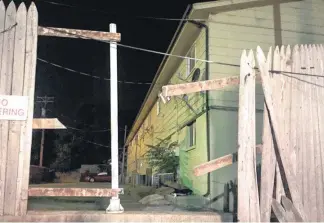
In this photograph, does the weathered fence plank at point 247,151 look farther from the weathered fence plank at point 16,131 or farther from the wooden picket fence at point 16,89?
the weathered fence plank at point 16,131

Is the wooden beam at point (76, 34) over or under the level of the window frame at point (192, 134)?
over

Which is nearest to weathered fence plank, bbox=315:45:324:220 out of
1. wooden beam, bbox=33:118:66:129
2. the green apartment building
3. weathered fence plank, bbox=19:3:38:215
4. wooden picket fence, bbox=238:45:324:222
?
wooden picket fence, bbox=238:45:324:222

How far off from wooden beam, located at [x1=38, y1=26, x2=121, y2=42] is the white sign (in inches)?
43.4

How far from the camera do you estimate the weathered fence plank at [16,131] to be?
5520 millimetres

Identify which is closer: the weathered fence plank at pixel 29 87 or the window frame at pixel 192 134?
the weathered fence plank at pixel 29 87

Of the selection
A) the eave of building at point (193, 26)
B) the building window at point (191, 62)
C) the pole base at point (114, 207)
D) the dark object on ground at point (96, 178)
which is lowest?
the dark object on ground at point (96, 178)

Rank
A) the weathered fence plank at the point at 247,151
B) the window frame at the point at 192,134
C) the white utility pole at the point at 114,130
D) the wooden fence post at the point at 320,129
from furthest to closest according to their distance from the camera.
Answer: the window frame at the point at 192,134
the white utility pole at the point at 114,130
the wooden fence post at the point at 320,129
the weathered fence plank at the point at 247,151

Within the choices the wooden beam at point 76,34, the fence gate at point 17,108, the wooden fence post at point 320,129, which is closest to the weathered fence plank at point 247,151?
the wooden fence post at point 320,129

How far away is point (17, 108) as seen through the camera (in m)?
5.60

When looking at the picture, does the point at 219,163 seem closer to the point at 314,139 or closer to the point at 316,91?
the point at 314,139

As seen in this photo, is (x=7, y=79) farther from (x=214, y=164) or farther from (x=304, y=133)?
(x=304, y=133)

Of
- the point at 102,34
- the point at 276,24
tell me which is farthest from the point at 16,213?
the point at 276,24

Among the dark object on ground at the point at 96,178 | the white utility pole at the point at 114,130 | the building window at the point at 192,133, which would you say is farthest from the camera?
the dark object on ground at the point at 96,178

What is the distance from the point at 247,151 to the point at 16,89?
3.51m
